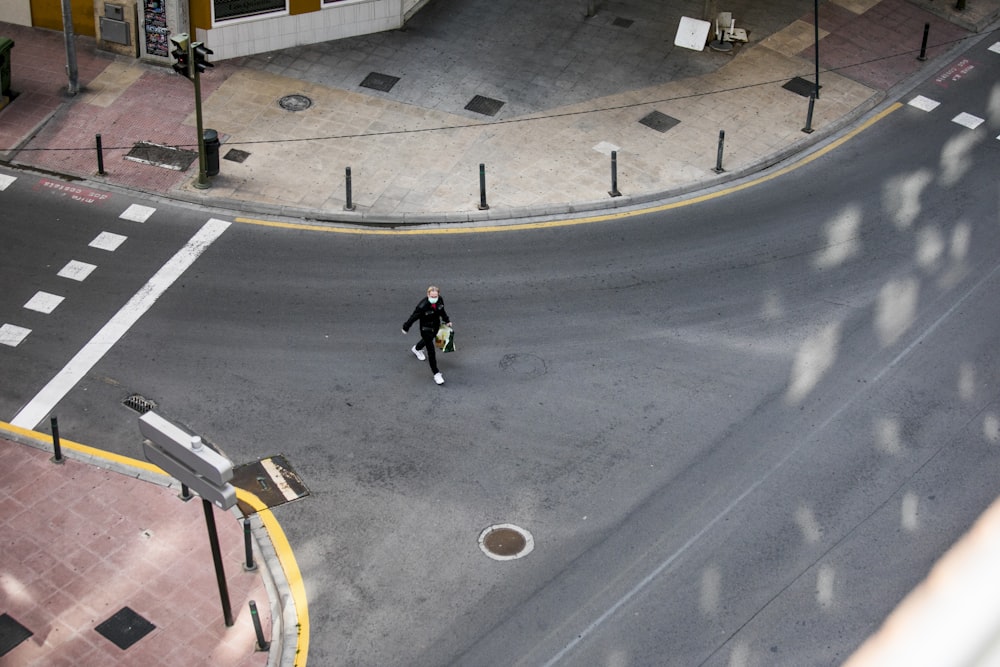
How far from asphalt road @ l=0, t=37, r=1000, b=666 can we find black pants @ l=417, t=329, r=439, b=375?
45 centimetres

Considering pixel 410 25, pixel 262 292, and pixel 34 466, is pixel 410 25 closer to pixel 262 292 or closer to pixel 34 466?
pixel 262 292

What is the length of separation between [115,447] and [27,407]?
5.54ft

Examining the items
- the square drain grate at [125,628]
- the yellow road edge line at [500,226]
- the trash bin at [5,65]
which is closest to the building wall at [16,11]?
the trash bin at [5,65]

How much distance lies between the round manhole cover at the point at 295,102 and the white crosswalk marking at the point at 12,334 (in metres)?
8.44

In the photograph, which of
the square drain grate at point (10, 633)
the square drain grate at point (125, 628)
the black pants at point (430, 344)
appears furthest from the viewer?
the black pants at point (430, 344)

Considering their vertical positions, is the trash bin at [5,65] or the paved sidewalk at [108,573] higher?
the trash bin at [5,65]

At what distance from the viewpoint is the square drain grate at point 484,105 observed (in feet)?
81.9

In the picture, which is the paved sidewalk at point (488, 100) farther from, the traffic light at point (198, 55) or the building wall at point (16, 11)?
the traffic light at point (198, 55)

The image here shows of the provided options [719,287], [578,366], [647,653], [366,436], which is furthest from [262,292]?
[647,653]

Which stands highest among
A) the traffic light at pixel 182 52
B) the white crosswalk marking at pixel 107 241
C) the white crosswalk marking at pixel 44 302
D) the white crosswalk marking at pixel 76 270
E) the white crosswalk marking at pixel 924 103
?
the traffic light at pixel 182 52

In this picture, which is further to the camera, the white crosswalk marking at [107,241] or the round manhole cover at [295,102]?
the round manhole cover at [295,102]

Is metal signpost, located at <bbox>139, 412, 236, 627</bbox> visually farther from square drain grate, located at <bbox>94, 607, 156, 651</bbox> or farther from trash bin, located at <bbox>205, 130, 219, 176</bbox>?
trash bin, located at <bbox>205, 130, 219, 176</bbox>

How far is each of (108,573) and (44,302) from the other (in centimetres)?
656

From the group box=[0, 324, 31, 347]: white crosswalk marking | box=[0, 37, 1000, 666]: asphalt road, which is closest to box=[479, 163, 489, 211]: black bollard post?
box=[0, 37, 1000, 666]: asphalt road
